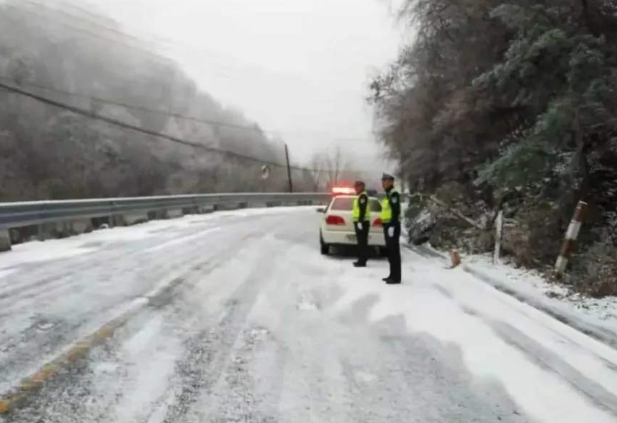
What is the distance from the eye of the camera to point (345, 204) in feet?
47.3

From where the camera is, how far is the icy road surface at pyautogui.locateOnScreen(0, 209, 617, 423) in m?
4.11

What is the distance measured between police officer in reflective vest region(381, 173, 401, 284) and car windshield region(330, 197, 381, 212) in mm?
4256

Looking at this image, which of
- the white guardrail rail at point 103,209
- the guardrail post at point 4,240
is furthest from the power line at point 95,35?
the guardrail post at point 4,240

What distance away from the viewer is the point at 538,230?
10.6 m

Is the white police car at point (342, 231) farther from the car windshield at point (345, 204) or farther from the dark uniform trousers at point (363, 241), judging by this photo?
the dark uniform trousers at point (363, 241)

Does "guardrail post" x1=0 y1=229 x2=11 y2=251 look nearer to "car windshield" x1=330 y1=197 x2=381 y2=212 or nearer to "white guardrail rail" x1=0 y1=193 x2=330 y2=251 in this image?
"white guardrail rail" x1=0 y1=193 x2=330 y2=251

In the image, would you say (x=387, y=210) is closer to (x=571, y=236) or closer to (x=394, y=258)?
(x=394, y=258)

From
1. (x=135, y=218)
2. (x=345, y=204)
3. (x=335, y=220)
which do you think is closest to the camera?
(x=335, y=220)

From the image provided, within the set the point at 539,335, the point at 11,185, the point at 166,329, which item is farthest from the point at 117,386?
the point at 11,185

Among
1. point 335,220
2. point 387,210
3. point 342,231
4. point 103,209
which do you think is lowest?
point 342,231

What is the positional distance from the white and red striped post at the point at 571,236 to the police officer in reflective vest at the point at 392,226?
2.40m

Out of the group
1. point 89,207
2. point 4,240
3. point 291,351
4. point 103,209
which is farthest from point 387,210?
point 103,209

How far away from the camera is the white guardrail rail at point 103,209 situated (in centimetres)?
1272

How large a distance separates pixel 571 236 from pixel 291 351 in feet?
16.8
